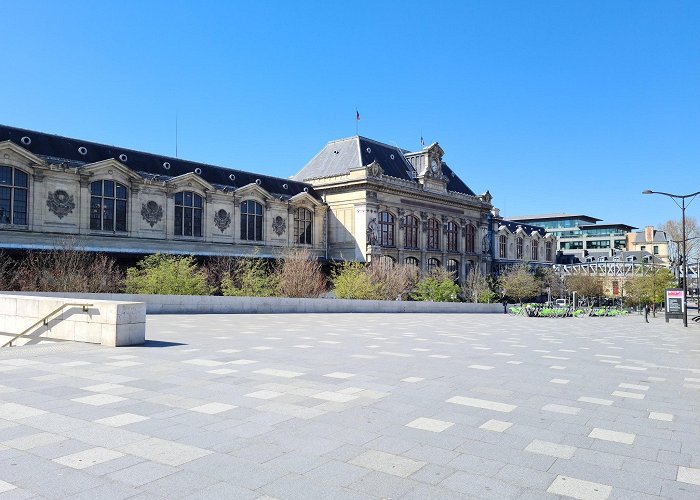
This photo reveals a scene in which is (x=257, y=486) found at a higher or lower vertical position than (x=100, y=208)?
lower

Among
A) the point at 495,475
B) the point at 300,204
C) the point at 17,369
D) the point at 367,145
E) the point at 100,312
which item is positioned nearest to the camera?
the point at 495,475

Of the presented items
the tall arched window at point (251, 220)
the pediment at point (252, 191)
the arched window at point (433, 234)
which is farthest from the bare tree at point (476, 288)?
the pediment at point (252, 191)

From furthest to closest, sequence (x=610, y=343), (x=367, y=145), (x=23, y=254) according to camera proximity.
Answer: (x=367, y=145), (x=23, y=254), (x=610, y=343)

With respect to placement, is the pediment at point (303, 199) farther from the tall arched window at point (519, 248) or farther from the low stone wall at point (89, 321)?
the tall arched window at point (519, 248)

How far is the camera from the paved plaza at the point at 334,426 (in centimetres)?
566

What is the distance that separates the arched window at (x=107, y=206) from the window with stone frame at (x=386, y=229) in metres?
29.3

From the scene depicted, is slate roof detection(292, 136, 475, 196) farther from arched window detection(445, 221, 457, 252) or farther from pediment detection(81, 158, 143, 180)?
pediment detection(81, 158, 143, 180)

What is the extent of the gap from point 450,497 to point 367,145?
68.0 metres

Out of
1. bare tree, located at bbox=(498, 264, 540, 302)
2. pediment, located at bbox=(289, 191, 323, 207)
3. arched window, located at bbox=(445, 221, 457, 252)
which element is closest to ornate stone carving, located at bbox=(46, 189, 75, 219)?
pediment, located at bbox=(289, 191, 323, 207)

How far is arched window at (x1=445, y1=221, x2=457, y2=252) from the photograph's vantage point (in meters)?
80.7

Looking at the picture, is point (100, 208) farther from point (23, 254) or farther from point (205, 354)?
point (205, 354)

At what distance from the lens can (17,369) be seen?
10969 millimetres

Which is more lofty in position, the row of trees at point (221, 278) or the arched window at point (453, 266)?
the arched window at point (453, 266)

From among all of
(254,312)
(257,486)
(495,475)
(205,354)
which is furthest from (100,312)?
(254,312)
